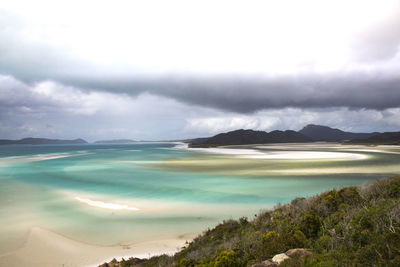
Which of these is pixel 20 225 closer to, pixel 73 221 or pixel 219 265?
pixel 73 221

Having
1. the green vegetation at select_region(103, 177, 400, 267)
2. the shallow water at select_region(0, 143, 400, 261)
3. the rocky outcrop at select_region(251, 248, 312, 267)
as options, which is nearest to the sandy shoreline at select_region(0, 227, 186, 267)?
the shallow water at select_region(0, 143, 400, 261)

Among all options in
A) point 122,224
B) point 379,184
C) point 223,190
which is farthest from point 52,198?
point 379,184

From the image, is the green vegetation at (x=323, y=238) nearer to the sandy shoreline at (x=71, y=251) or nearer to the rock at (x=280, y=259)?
the rock at (x=280, y=259)

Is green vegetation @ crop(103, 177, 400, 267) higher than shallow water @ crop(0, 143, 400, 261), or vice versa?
green vegetation @ crop(103, 177, 400, 267)

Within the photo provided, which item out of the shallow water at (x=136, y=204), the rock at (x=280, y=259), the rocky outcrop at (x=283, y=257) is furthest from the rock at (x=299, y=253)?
the shallow water at (x=136, y=204)

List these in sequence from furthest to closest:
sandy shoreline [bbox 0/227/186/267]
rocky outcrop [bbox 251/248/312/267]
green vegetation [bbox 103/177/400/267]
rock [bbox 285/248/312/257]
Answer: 1. sandy shoreline [bbox 0/227/186/267]
2. rock [bbox 285/248/312/257]
3. rocky outcrop [bbox 251/248/312/267]
4. green vegetation [bbox 103/177/400/267]

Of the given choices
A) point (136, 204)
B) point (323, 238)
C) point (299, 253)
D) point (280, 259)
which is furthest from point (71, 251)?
point (323, 238)

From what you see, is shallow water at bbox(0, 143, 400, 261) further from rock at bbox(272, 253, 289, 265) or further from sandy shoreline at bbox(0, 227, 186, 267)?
rock at bbox(272, 253, 289, 265)
